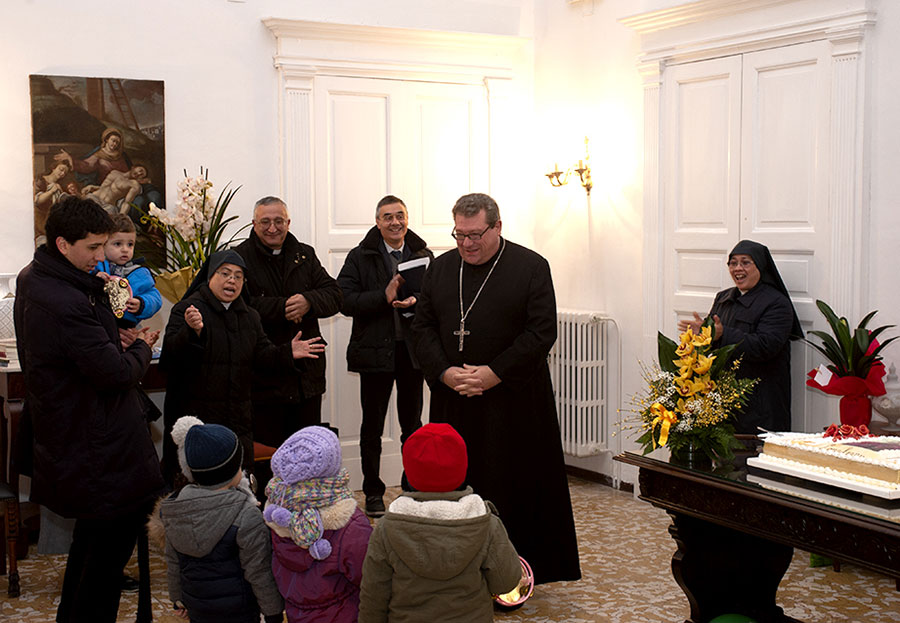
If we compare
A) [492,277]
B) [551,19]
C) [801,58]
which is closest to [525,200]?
[551,19]

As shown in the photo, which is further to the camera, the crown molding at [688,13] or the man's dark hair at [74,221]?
the crown molding at [688,13]

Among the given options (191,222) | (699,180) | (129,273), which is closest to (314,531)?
(129,273)

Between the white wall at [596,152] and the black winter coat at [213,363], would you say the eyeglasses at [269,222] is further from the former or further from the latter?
the white wall at [596,152]

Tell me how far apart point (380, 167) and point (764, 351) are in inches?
115

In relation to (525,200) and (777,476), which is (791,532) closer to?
(777,476)

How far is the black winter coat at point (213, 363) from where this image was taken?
4516mm

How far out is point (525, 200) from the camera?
296 inches

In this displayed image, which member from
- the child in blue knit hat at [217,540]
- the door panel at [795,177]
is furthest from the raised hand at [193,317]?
the door panel at [795,177]

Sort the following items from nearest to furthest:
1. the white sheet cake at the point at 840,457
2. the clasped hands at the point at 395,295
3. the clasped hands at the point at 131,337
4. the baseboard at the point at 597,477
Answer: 1. the white sheet cake at the point at 840,457
2. the clasped hands at the point at 131,337
3. the clasped hands at the point at 395,295
4. the baseboard at the point at 597,477

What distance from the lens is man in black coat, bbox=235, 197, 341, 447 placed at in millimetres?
5539

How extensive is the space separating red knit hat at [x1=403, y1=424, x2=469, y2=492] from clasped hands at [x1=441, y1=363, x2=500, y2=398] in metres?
1.44

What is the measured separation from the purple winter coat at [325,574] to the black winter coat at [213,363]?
150 cm

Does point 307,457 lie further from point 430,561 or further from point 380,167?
point 380,167

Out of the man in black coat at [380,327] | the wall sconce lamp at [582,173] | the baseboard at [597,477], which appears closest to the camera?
the man in black coat at [380,327]
